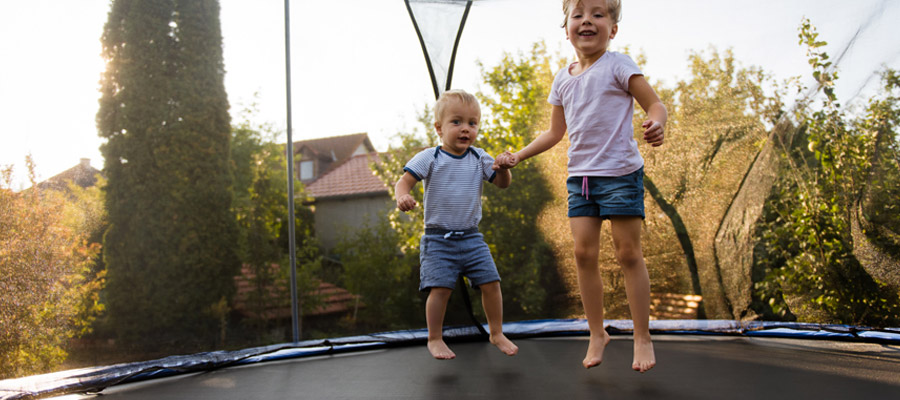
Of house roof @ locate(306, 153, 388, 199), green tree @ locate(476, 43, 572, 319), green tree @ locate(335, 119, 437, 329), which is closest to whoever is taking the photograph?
green tree @ locate(476, 43, 572, 319)

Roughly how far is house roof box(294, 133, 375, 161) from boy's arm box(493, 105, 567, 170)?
499 cm

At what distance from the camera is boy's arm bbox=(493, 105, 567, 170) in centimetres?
140

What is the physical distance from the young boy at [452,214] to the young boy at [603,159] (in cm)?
27

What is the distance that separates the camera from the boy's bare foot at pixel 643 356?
3.85 feet

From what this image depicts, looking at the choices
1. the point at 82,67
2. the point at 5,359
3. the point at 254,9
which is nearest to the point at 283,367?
the point at 5,359

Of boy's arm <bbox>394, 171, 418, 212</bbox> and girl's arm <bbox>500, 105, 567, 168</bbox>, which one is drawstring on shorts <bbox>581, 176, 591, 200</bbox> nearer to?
girl's arm <bbox>500, 105, 567, 168</bbox>

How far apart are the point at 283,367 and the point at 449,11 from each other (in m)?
1.41

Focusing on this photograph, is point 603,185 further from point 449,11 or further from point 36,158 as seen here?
point 36,158

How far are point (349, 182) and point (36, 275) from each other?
A: 151 inches

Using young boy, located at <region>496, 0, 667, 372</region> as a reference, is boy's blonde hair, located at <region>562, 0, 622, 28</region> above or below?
above

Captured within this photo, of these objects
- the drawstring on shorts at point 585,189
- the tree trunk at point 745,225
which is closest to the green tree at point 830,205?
the tree trunk at point 745,225

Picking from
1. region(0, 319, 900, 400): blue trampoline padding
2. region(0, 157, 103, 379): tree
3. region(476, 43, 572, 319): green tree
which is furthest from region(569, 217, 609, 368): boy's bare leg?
region(0, 157, 103, 379): tree

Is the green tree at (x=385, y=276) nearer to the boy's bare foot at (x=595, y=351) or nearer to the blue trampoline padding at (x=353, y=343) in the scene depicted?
the blue trampoline padding at (x=353, y=343)

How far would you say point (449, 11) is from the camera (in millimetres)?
2295
